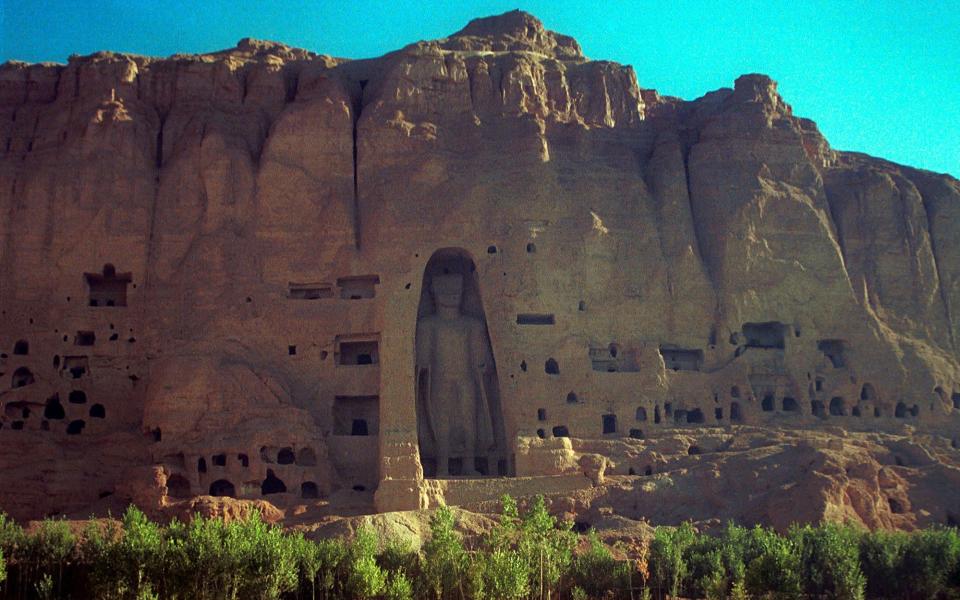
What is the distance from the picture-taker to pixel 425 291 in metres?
43.7

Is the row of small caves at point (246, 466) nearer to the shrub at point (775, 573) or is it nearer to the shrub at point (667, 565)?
the shrub at point (667, 565)

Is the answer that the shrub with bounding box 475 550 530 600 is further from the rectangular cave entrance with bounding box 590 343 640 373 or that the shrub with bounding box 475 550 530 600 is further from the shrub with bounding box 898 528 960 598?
the rectangular cave entrance with bounding box 590 343 640 373

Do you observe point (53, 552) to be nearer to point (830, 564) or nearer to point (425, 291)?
point (425, 291)

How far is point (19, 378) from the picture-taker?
4128 centimetres

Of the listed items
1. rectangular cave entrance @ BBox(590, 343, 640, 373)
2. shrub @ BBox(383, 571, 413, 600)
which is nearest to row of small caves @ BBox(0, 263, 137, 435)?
rectangular cave entrance @ BBox(590, 343, 640, 373)

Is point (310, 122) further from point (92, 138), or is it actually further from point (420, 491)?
point (420, 491)

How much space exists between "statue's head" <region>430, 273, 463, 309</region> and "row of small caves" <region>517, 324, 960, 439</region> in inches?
130

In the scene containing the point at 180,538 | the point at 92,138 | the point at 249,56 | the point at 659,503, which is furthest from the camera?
the point at 249,56

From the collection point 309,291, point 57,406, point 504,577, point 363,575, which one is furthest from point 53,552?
point 309,291

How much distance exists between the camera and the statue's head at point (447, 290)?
4291cm

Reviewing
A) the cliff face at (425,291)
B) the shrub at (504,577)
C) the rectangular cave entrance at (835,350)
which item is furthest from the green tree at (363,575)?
the rectangular cave entrance at (835,350)

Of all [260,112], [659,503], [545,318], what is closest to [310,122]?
[260,112]

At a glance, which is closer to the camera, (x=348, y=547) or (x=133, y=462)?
(x=348, y=547)

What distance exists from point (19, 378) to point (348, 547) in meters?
20.2
